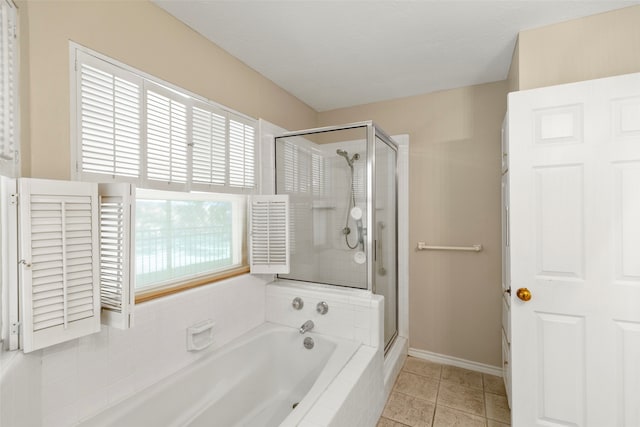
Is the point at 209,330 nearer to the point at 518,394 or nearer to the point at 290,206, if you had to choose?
the point at 290,206

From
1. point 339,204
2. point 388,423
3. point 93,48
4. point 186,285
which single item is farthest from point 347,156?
point 388,423

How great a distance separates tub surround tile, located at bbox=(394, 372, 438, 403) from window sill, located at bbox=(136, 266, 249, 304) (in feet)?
5.11

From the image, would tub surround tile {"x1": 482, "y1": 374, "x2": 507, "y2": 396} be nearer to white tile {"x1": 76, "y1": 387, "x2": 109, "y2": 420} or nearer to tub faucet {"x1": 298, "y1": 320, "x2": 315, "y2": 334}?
tub faucet {"x1": 298, "y1": 320, "x2": 315, "y2": 334}

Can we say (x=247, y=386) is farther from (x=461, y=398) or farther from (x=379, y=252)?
(x=461, y=398)

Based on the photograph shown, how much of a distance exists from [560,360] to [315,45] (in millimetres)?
2405

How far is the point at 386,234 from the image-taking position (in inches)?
102

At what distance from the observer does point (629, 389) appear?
1490 mm

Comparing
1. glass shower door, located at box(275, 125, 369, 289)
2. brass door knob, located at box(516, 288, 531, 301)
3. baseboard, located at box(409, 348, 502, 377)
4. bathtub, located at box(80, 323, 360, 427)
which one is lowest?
baseboard, located at box(409, 348, 502, 377)

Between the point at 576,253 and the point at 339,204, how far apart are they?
1444mm

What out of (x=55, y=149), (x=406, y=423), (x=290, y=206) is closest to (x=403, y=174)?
(x=290, y=206)

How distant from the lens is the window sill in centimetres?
160

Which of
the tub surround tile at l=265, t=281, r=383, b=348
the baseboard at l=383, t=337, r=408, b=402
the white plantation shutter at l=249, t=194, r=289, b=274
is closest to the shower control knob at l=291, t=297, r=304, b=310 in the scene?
the tub surround tile at l=265, t=281, r=383, b=348

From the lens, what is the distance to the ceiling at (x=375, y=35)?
170 cm

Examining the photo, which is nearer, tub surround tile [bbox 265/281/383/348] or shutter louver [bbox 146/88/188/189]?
shutter louver [bbox 146/88/188/189]
